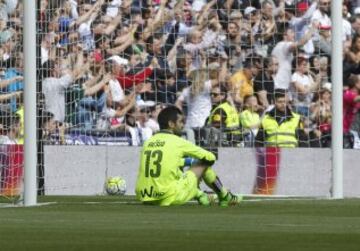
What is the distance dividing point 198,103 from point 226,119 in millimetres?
664

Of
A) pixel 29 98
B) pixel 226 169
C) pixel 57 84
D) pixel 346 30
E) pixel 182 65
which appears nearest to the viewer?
pixel 29 98

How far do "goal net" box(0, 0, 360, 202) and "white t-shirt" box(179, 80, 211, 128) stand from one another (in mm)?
17

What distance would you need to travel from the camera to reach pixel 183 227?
13062mm

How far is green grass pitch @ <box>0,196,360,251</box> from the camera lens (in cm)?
1094

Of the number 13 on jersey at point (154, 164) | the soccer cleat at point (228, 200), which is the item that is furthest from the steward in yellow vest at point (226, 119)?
the number 13 on jersey at point (154, 164)

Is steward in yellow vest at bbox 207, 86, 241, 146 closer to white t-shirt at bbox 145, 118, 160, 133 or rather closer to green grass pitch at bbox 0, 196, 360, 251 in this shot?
white t-shirt at bbox 145, 118, 160, 133

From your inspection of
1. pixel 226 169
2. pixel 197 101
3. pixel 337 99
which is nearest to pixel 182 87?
pixel 197 101

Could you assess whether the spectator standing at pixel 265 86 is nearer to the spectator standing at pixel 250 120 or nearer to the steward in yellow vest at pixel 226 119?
the spectator standing at pixel 250 120

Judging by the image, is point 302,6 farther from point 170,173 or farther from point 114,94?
point 170,173

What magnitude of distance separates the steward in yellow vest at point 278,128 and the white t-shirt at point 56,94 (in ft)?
10.9

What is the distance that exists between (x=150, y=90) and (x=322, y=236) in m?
12.3

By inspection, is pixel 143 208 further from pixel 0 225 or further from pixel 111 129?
pixel 111 129

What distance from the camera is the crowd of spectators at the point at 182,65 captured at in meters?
22.8

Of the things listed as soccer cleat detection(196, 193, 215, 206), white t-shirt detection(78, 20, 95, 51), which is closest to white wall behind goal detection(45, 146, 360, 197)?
white t-shirt detection(78, 20, 95, 51)
